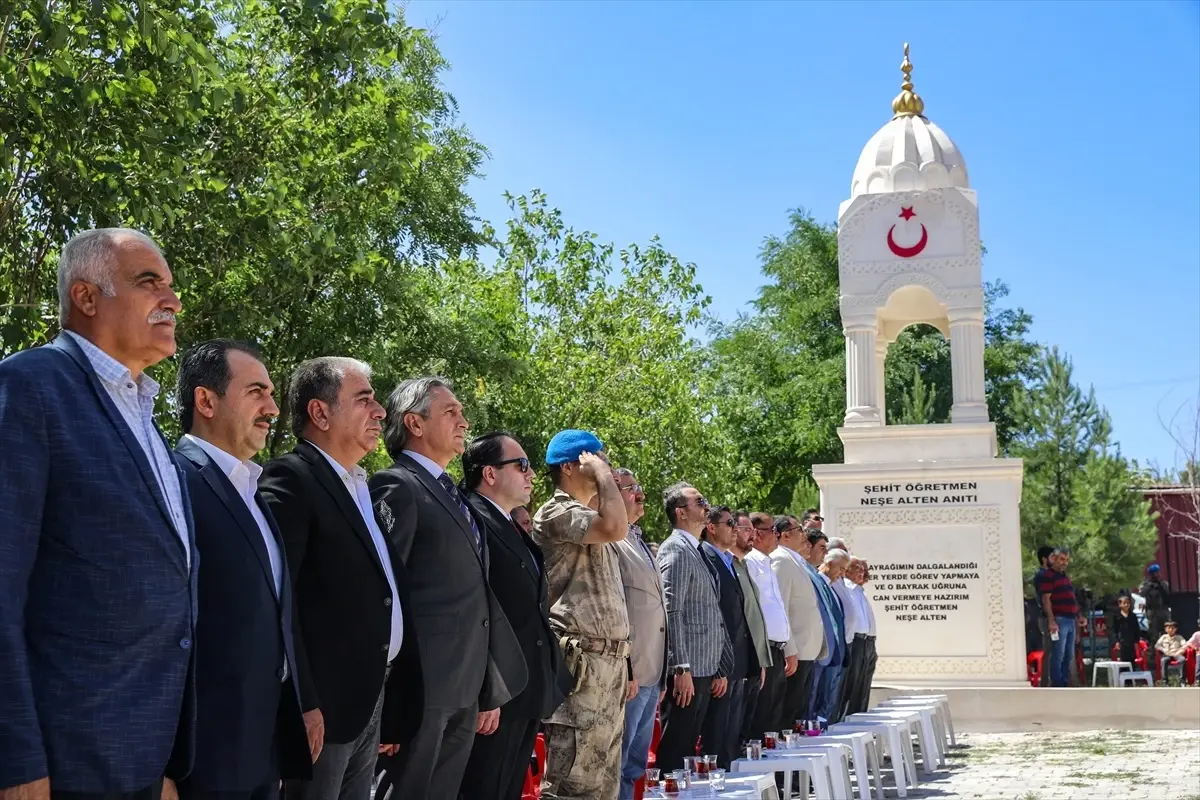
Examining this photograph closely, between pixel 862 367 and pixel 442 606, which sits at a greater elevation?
pixel 862 367

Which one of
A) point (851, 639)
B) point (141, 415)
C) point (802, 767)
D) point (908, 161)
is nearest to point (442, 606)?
point (141, 415)

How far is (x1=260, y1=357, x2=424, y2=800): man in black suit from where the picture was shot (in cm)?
382

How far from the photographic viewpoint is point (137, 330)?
2990 millimetres

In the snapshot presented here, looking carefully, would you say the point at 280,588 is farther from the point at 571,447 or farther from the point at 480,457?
the point at 571,447

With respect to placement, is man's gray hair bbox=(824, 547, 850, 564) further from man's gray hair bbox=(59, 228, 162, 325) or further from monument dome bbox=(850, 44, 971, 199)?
man's gray hair bbox=(59, 228, 162, 325)

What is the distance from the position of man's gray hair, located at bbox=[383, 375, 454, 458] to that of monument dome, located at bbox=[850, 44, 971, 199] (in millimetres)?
12760

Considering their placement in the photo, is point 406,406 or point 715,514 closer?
point 406,406

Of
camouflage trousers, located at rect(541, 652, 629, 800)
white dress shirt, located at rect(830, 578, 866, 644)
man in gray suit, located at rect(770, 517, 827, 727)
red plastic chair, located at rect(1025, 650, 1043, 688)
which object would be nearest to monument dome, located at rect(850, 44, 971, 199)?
red plastic chair, located at rect(1025, 650, 1043, 688)

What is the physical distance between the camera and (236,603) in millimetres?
3279

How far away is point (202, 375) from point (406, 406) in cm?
121

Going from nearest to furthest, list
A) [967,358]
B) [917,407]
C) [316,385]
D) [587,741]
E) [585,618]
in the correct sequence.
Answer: [316,385]
[587,741]
[585,618]
[967,358]
[917,407]

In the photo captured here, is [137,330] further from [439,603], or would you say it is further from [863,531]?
[863,531]

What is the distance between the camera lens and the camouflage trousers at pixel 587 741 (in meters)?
5.69

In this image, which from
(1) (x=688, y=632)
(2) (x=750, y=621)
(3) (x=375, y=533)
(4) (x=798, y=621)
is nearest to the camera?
(3) (x=375, y=533)
